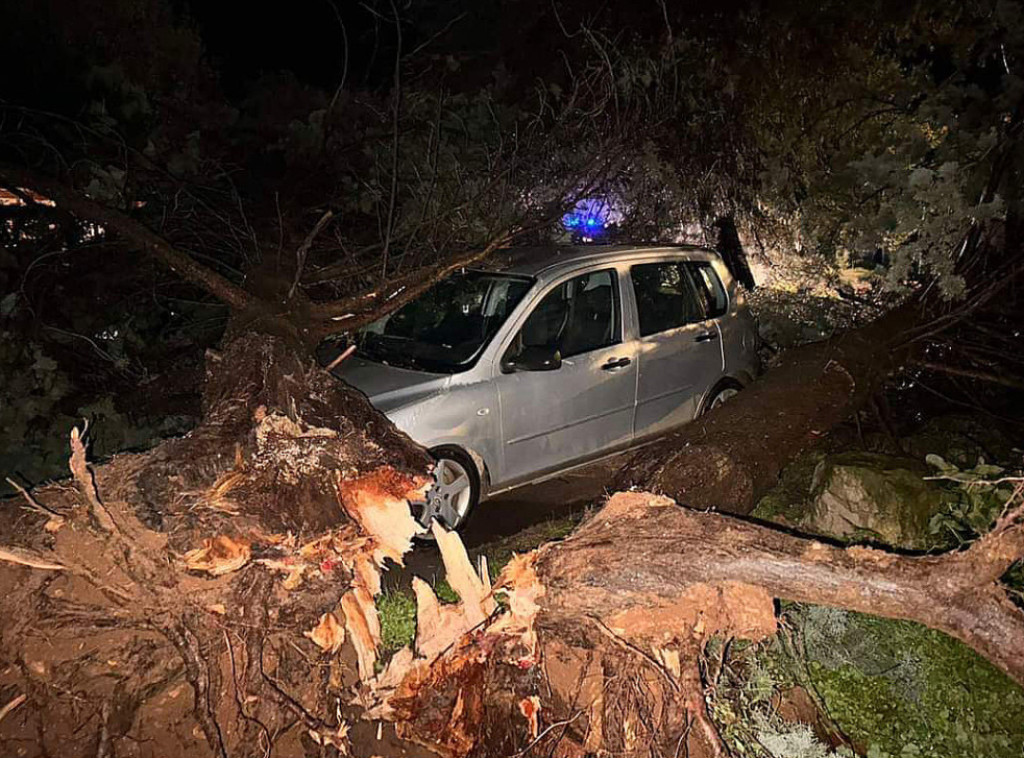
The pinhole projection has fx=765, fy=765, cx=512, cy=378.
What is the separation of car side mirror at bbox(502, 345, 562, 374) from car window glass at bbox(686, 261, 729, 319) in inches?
75.4

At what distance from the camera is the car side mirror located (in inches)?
187

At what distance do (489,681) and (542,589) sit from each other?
19.5 inches

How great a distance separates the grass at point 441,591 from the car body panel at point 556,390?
339 millimetres

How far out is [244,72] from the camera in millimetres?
10031

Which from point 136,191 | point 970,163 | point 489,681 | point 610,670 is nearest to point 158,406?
point 136,191

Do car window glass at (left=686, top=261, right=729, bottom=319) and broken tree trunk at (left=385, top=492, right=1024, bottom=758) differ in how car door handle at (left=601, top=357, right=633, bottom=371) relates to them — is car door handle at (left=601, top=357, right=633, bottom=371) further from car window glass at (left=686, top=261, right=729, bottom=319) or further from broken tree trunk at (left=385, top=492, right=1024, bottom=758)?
broken tree trunk at (left=385, top=492, right=1024, bottom=758)

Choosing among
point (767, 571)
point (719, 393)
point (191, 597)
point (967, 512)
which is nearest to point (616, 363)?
point (719, 393)

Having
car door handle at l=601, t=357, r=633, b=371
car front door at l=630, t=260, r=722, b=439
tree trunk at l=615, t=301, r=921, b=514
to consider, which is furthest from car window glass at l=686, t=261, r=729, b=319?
car door handle at l=601, t=357, r=633, b=371

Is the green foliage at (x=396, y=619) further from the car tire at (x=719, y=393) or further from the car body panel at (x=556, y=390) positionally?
the car tire at (x=719, y=393)

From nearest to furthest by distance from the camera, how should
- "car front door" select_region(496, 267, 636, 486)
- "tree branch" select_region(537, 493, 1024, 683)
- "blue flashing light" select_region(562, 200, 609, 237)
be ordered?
"tree branch" select_region(537, 493, 1024, 683) → "car front door" select_region(496, 267, 636, 486) → "blue flashing light" select_region(562, 200, 609, 237)

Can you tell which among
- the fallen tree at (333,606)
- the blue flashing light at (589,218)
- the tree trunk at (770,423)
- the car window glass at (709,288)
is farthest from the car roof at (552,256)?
the blue flashing light at (589,218)

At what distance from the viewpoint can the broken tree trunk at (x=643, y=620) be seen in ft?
7.59

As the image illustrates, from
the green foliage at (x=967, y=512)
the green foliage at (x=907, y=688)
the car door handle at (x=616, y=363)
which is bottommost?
the green foliage at (x=907, y=688)

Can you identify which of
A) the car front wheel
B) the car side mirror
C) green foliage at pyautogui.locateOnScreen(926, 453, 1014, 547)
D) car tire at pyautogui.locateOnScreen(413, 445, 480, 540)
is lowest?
green foliage at pyautogui.locateOnScreen(926, 453, 1014, 547)
